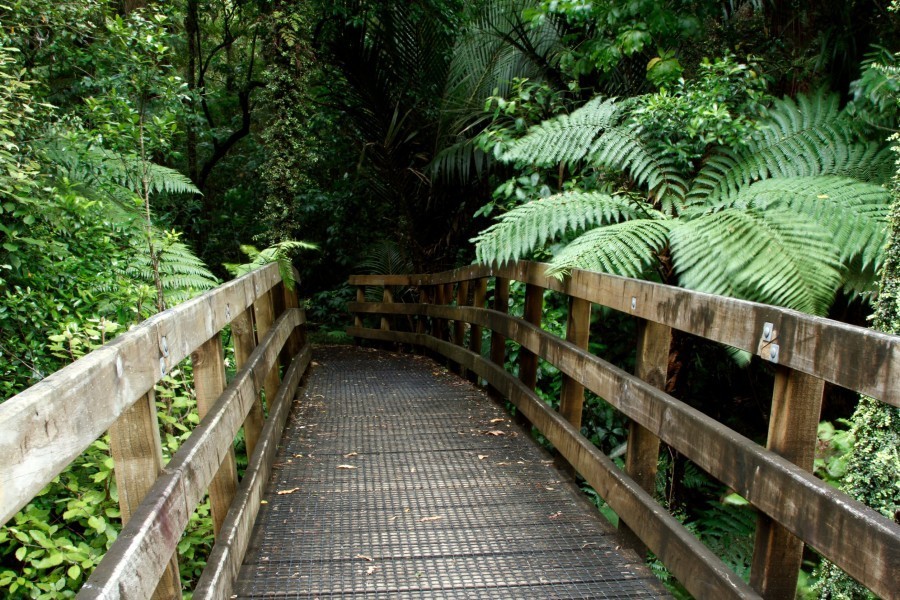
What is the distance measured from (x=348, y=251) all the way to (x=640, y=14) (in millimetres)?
8433

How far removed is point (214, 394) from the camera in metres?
2.38

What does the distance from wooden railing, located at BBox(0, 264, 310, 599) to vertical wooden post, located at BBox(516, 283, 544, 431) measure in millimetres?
1616

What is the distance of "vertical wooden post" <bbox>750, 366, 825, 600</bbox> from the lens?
172cm

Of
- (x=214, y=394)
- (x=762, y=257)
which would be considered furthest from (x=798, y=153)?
(x=214, y=394)

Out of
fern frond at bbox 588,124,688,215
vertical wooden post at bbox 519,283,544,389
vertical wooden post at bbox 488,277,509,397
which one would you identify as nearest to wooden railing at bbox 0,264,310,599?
vertical wooden post at bbox 519,283,544,389

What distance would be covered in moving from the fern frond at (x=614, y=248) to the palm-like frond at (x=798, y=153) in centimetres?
74

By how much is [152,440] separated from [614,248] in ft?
7.48

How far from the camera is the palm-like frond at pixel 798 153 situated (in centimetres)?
389

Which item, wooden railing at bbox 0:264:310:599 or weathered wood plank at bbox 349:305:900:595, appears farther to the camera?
weathered wood plank at bbox 349:305:900:595

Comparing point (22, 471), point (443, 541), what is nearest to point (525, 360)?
point (443, 541)

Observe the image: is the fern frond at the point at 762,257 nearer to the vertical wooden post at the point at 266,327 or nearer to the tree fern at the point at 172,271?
the vertical wooden post at the point at 266,327

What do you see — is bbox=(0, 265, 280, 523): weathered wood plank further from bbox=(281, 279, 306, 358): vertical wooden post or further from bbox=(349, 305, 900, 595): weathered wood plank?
bbox=(281, 279, 306, 358): vertical wooden post

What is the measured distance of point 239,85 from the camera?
41.6 feet

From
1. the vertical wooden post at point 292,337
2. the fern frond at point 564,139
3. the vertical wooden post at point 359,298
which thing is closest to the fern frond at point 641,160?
the fern frond at point 564,139
